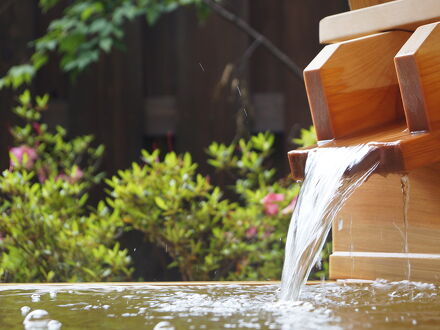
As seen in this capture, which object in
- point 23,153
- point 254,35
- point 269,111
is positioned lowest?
point 23,153

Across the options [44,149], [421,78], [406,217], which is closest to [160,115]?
[44,149]

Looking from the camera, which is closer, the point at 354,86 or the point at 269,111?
the point at 354,86

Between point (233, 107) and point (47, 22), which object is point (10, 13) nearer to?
point (47, 22)

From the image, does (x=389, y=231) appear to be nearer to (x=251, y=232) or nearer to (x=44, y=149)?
(x=251, y=232)

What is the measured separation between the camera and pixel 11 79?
11.5ft

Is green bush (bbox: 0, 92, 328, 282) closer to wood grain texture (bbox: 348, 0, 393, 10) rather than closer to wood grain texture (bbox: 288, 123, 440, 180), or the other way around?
wood grain texture (bbox: 348, 0, 393, 10)

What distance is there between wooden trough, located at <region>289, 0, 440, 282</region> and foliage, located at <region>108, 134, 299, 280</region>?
1.17m

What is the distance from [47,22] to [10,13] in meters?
0.18

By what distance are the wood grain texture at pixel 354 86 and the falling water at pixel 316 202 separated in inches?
3.0

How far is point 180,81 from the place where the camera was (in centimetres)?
375

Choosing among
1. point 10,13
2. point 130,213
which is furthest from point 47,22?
point 130,213

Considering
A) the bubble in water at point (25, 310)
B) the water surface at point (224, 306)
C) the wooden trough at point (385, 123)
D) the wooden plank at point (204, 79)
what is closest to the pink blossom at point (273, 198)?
the wooden plank at point (204, 79)

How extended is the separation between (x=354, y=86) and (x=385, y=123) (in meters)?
0.11

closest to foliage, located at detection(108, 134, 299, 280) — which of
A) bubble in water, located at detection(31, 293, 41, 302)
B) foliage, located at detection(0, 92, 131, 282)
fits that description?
foliage, located at detection(0, 92, 131, 282)
